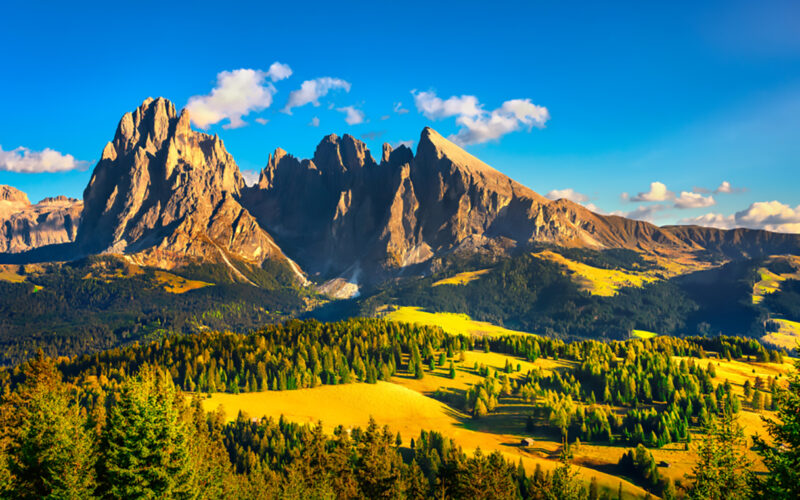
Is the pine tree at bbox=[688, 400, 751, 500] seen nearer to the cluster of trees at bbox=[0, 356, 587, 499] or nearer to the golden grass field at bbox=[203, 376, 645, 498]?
the cluster of trees at bbox=[0, 356, 587, 499]

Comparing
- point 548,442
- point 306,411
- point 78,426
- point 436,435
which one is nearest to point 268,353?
point 306,411

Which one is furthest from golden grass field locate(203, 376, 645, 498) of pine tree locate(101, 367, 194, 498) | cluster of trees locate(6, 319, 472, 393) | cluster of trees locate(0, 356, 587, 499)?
pine tree locate(101, 367, 194, 498)

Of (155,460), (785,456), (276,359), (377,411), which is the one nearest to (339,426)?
(155,460)

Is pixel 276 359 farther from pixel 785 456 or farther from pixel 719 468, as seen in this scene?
pixel 785 456

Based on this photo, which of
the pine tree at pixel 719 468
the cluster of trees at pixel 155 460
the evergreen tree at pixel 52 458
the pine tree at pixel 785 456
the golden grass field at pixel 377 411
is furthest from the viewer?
the golden grass field at pixel 377 411

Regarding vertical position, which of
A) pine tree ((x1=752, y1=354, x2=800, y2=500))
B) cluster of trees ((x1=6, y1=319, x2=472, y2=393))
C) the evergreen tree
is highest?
pine tree ((x1=752, y1=354, x2=800, y2=500))

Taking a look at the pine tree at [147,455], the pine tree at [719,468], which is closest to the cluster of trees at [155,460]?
the pine tree at [147,455]

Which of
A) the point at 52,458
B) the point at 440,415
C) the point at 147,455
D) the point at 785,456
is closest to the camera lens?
the point at 785,456

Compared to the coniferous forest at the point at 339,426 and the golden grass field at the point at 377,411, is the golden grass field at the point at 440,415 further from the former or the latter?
the coniferous forest at the point at 339,426

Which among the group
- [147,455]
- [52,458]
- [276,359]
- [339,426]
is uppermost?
[147,455]

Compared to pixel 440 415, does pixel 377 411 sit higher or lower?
higher

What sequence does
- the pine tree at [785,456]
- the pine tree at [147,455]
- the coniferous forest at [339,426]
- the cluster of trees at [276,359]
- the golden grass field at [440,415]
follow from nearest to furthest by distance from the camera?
the pine tree at [785,456] → the pine tree at [147,455] → the coniferous forest at [339,426] → the golden grass field at [440,415] → the cluster of trees at [276,359]

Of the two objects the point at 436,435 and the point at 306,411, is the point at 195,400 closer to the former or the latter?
the point at 436,435

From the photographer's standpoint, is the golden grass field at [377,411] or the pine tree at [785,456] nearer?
the pine tree at [785,456]
